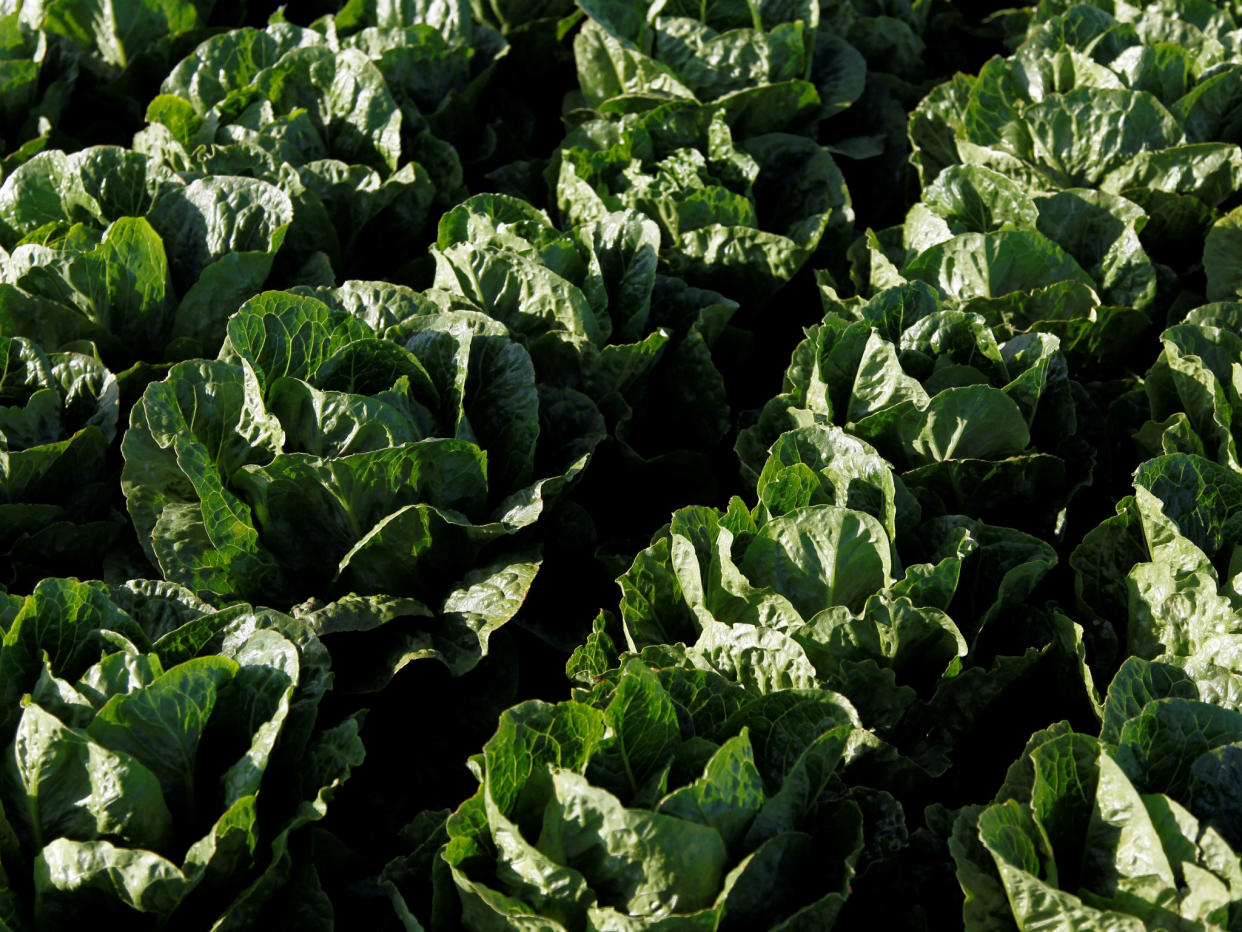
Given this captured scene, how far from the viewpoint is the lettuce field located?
6.78 ft

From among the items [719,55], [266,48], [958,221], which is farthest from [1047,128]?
[266,48]

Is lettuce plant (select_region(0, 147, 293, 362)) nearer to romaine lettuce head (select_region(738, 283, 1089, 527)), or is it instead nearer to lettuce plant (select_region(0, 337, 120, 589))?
lettuce plant (select_region(0, 337, 120, 589))

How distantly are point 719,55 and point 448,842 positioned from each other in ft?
8.99

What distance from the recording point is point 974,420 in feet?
9.11

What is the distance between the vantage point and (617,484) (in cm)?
331

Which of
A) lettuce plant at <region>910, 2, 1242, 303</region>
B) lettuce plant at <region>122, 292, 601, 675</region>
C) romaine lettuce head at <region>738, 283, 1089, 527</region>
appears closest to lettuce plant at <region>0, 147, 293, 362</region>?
lettuce plant at <region>122, 292, 601, 675</region>

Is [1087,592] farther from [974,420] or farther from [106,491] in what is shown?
[106,491]

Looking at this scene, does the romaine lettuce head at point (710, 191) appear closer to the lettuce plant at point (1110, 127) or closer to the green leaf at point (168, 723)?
the lettuce plant at point (1110, 127)

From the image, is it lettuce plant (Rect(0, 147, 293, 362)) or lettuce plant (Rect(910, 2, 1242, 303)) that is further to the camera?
lettuce plant (Rect(910, 2, 1242, 303))

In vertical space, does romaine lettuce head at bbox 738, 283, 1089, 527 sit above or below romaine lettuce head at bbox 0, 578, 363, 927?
above

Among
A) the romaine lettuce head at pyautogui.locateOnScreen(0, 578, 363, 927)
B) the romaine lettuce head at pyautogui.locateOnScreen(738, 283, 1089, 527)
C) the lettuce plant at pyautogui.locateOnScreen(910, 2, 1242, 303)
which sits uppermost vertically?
the lettuce plant at pyautogui.locateOnScreen(910, 2, 1242, 303)

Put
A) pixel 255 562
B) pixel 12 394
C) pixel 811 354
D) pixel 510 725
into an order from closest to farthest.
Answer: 1. pixel 510 725
2. pixel 255 562
3. pixel 12 394
4. pixel 811 354

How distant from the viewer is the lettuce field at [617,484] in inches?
81.4

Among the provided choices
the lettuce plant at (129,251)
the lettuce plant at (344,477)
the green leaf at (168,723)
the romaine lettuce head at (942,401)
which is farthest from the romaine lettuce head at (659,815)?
the lettuce plant at (129,251)
